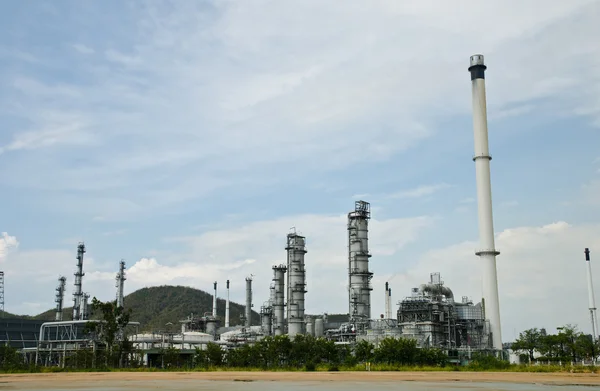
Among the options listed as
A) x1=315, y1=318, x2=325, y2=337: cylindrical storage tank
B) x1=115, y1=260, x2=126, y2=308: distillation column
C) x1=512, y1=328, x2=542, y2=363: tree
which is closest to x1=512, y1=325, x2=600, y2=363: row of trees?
x1=512, y1=328, x2=542, y2=363: tree

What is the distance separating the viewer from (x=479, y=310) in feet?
322

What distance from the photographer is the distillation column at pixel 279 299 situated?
134 m

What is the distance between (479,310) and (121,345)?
5384cm

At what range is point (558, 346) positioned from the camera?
4021 inches

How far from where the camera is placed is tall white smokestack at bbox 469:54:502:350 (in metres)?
90.7

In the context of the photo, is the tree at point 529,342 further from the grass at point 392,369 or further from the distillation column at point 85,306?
the distillation column at point 85,306

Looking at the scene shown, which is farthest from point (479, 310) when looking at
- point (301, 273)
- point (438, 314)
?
point (301, 273)

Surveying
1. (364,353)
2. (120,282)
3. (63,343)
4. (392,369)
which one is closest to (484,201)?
(364,353)

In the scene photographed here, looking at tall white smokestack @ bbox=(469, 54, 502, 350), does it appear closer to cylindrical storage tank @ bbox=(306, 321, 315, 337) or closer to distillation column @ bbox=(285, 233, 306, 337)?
distillation column @ bbox=(285, 233, 306, 337)

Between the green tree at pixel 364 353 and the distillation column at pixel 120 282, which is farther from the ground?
the distillation column at pixel 120 282

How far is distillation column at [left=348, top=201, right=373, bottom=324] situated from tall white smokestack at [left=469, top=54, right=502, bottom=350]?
79.7 feet

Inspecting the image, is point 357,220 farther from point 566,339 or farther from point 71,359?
point 71,359

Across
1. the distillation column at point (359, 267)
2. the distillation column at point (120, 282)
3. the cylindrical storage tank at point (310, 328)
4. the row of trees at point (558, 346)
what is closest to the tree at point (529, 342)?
the row of trees at point (558, 346)

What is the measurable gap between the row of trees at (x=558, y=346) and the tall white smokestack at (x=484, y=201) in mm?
11327
